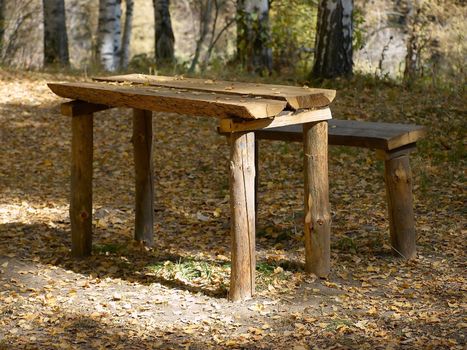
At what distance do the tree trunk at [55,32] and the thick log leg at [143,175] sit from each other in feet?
28.6

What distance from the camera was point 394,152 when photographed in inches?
221

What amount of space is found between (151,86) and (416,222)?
2435 mm

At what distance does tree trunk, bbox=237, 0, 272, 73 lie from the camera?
12.6 metres

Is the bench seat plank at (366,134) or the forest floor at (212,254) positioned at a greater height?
the bench seat plank at (366,134)

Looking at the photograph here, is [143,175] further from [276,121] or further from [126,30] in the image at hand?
[126,30]

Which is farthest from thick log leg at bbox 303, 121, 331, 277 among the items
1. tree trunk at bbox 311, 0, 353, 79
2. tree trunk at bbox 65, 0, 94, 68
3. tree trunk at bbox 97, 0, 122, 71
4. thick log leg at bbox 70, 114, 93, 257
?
tree trunk at bbox 65, 0, 94, 68

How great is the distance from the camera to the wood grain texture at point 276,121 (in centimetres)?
473

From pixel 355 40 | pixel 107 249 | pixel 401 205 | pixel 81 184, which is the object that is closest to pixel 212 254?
pixel 107 249

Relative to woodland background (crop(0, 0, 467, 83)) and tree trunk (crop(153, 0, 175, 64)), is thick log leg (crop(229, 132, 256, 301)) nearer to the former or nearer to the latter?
woodland background (crop(0, 0, 467, 83))

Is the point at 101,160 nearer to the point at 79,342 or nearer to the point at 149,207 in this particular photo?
the point at 149,207

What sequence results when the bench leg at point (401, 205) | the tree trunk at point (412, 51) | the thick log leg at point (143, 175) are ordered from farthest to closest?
the tree trunk at point (412, 51)
the thick log leg at point (143, 175)
the bench leg at point (401, 205)

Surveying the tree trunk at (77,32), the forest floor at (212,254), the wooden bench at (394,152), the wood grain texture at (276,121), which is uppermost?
the tree trunk at (77,32)

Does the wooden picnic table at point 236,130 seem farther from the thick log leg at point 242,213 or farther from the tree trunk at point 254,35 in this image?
the tree trunk at point 254,35

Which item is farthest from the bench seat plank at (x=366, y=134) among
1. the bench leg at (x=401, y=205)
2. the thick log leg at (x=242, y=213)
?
the thick log leg at (x=242, y=213)
